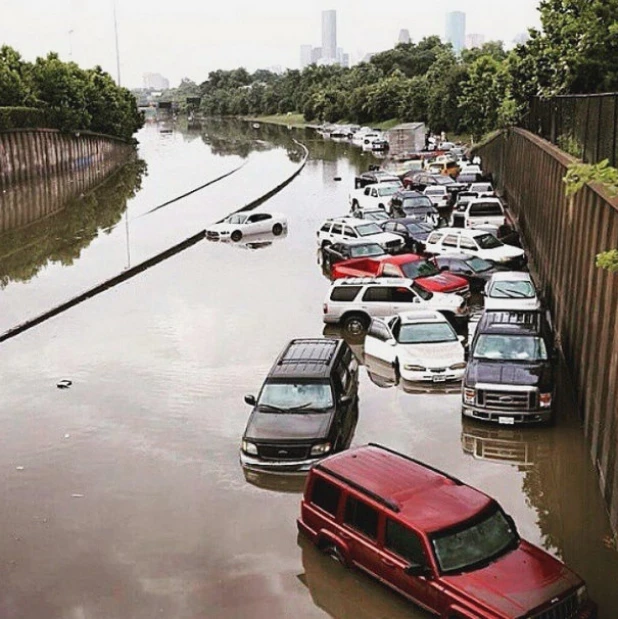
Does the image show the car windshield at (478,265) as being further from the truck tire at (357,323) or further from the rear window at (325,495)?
the rear window at (325,495)

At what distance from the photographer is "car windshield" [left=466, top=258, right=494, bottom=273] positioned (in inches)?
1066

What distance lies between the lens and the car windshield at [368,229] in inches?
1331

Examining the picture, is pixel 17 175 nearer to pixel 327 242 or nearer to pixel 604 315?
pixel 327 242

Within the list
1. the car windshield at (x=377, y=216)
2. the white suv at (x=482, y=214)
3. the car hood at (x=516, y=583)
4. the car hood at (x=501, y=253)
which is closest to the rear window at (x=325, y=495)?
the car hood at (x=516, y=583)

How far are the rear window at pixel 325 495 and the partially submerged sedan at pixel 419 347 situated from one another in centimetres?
753

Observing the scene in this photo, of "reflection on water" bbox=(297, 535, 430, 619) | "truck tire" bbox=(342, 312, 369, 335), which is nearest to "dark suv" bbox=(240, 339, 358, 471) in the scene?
"reflection on water" bbox=(297, 535, 430, 619)

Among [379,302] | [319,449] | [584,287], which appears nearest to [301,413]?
[319,449]

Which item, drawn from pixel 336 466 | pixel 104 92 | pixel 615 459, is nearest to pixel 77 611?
pixel 336 466

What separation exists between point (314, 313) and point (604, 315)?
1249 cm

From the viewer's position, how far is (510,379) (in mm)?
15992

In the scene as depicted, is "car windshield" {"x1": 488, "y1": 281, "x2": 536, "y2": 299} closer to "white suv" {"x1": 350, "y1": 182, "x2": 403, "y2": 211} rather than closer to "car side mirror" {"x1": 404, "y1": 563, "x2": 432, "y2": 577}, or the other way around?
"car side mirror" {"x1": 404, "y1": 563, "x2": 432, "y2": 577}

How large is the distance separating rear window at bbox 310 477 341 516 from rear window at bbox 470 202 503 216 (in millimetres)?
26265

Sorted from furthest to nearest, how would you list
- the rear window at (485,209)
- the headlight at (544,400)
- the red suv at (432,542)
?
1. the rear window at (485,209)
2. the headlight at (544,400)
3. the red suv at (432,542)

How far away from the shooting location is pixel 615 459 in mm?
12258
